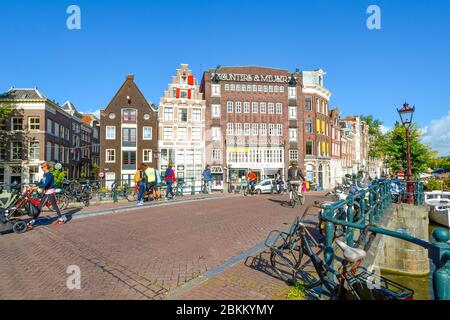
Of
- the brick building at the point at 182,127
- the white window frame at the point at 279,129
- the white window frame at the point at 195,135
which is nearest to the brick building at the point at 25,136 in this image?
the brick building at the point at 182,127

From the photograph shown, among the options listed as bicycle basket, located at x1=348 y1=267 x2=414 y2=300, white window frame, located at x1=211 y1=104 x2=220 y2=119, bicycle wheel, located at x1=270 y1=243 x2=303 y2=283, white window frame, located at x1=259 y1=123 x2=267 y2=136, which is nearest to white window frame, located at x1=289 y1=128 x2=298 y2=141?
white window frame, located at x1=259 y1=123 x2=267 y2=136

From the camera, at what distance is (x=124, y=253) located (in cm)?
573

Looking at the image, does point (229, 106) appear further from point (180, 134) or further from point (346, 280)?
point (346, 280)

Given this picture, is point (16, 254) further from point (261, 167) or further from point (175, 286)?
point (261, 167)

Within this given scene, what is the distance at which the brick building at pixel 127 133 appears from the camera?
36.9m

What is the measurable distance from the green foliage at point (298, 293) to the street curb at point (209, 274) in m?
1.20

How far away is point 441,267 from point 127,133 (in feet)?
125

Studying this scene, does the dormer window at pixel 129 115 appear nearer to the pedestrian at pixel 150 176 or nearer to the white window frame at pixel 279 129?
the white window frame at pixel 279 129

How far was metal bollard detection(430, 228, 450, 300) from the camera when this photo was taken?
2279mm

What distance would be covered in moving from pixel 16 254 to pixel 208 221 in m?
4.94

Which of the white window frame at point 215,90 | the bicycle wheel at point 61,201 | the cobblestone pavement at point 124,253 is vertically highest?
the white window frame at point 215,90

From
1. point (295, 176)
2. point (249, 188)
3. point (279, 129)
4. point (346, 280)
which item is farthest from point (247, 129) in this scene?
point (346, 280)
